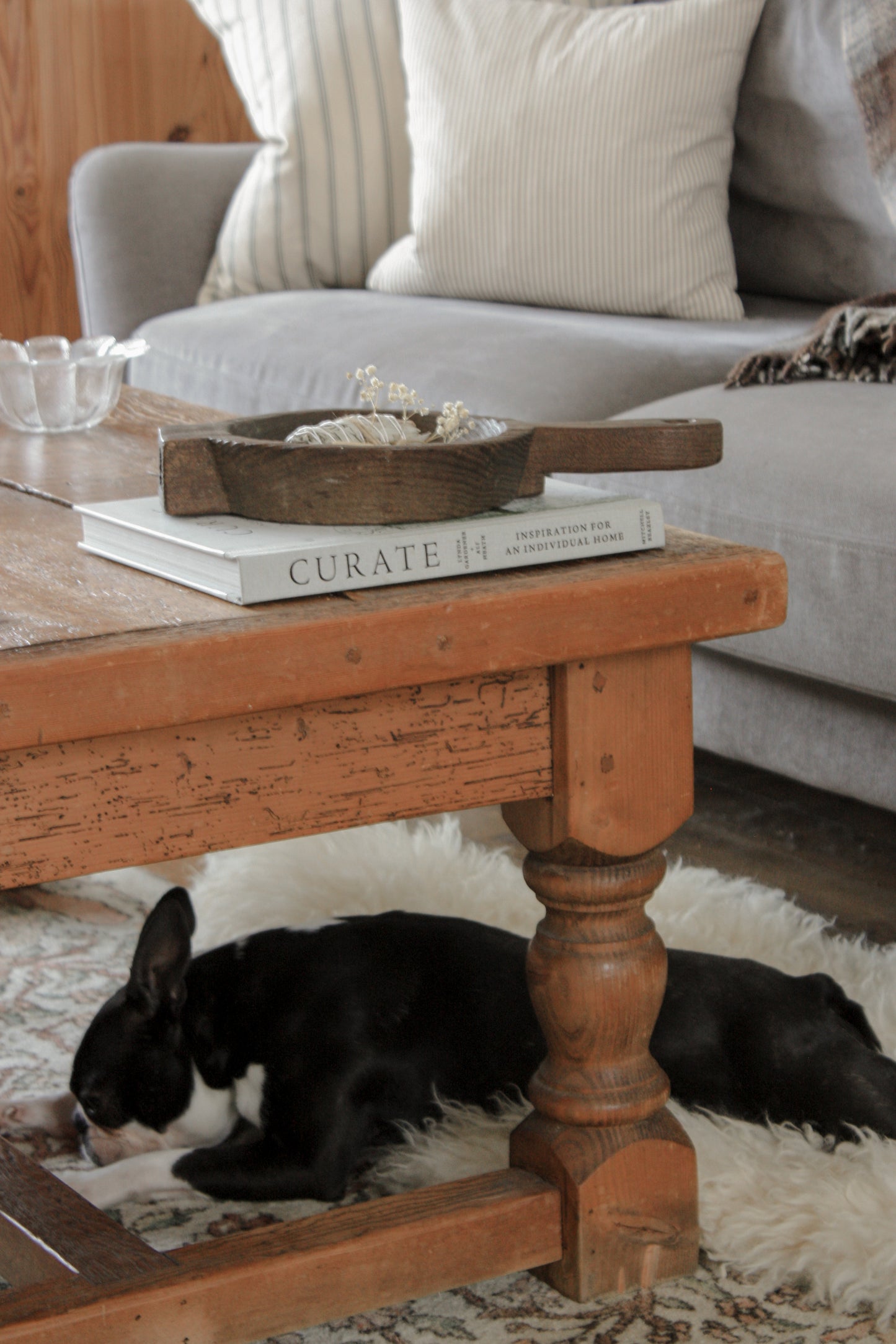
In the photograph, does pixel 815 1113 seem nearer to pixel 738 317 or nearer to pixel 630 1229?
pixel 630 1229

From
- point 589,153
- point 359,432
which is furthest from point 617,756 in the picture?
point 589,153

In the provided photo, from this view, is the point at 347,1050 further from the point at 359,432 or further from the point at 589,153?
the point at 589,153

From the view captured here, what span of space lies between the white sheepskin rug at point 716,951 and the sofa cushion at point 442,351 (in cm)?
49

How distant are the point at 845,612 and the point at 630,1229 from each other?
612 millimetres

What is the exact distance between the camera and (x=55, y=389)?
135cm

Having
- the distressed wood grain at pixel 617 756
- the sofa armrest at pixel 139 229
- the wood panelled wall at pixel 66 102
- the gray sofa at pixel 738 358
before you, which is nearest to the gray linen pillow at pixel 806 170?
the gray sofa at pixel 738 358

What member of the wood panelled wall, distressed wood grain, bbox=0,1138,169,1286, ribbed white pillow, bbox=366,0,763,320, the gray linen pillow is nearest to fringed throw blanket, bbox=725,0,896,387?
the gray linen pillow

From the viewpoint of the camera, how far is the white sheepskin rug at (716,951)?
91 cm

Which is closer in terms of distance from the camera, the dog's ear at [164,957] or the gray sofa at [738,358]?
the dog's ear at [164,957]

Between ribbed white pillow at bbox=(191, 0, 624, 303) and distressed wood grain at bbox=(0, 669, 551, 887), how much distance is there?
5.88 ft

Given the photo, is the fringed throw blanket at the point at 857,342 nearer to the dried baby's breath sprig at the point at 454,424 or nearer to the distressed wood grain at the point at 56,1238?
the dried baby's breath sprig at the point at 454,424

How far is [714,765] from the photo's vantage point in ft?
6.18

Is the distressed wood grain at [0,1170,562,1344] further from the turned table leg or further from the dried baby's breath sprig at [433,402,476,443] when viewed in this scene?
the dried baby's breath sprig at [433,402,476,443]

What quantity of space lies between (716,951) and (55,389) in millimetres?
729
